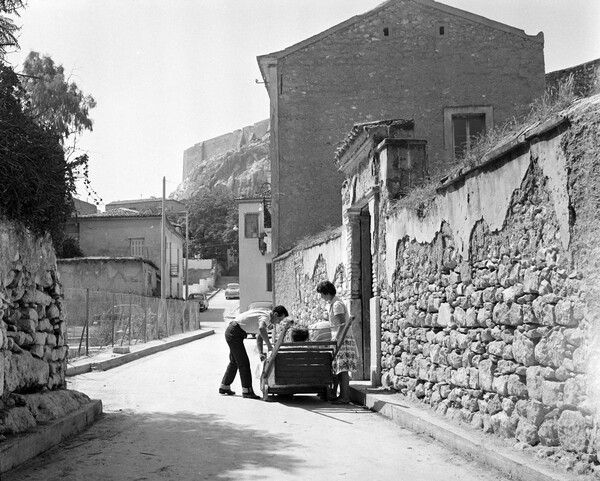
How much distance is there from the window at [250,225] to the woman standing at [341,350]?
37143 millimetres

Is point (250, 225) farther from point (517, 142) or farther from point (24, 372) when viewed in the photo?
point (517, 142)

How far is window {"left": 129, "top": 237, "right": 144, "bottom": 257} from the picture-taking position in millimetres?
50594

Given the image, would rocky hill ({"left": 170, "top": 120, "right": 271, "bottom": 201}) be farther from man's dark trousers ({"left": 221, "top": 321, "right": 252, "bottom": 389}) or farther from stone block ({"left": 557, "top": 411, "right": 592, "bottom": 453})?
stone block ({"left": 557, "top": 411, "right": 592, "bottom": 453})

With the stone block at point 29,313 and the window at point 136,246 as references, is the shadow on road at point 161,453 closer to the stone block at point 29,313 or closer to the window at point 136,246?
the stone block at point 29,313

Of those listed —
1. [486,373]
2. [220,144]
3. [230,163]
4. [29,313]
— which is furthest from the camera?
[220,144]

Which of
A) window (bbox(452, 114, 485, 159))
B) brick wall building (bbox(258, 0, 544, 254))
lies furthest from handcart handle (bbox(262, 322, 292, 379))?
window (bbox(452, 114, 485, 159))

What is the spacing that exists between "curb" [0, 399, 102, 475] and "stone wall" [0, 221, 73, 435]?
0.16 m

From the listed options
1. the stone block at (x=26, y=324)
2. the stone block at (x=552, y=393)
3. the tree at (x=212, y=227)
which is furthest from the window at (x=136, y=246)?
the stone block at (x=552, y=393)

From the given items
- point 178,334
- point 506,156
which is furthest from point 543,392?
point 178,334

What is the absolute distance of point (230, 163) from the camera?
490ft

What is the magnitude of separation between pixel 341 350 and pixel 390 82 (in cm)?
1325

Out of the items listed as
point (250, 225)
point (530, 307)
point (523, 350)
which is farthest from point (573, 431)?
point (250, 225)

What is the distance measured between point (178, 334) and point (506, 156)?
28955 millimetres

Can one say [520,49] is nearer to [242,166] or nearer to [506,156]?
[506,156]
